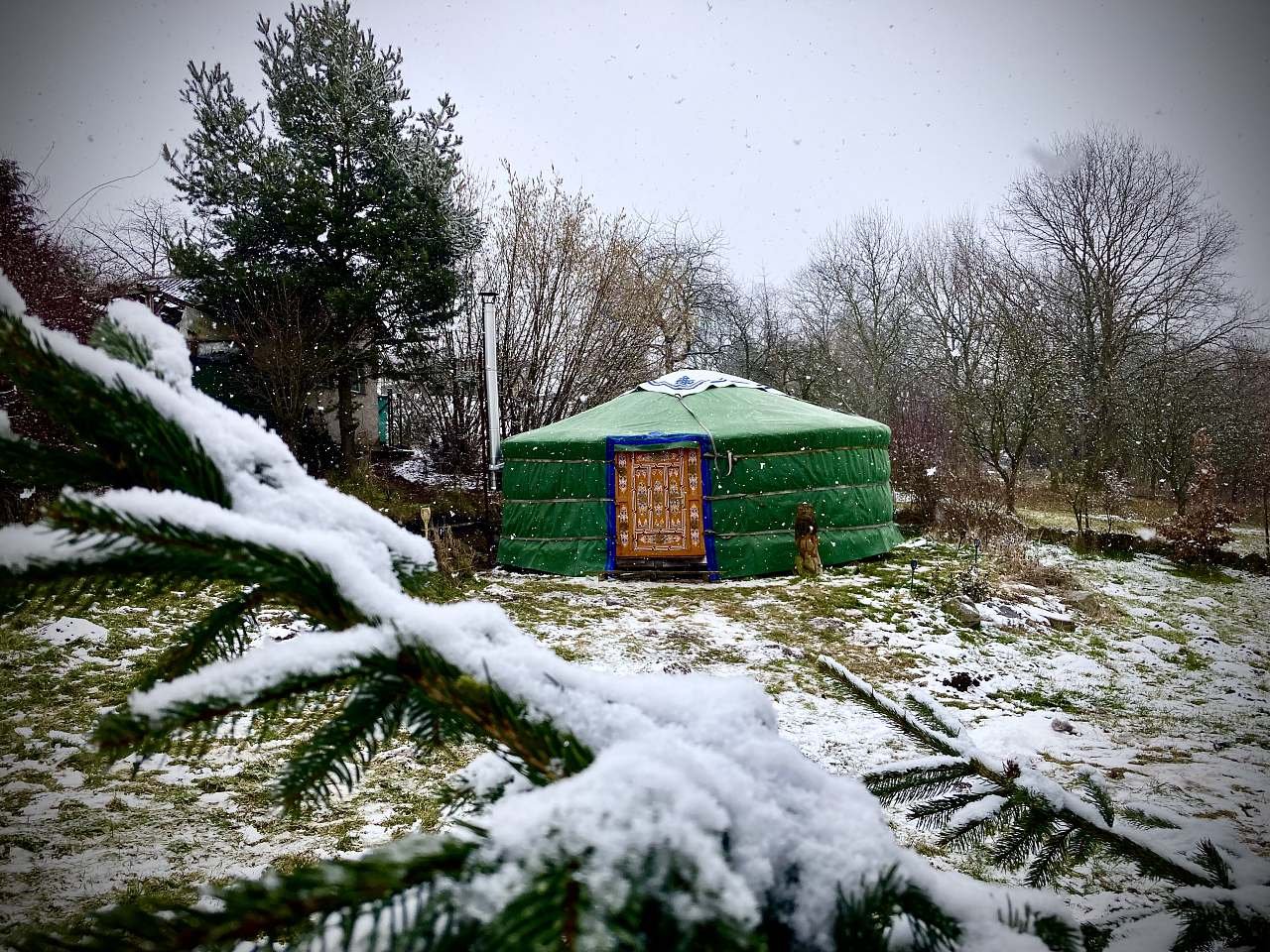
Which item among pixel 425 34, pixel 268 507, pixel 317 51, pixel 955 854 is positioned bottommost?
pixel 955 854

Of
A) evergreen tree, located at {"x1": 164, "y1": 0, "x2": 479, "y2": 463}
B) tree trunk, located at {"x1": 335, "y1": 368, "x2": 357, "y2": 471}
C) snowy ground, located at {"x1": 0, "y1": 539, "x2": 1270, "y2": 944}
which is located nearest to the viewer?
snowy ground, located at {"x1": 0, "y1": 539, "x2": 1270, "y2": 944}

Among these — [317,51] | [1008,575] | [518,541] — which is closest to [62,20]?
[317,51]

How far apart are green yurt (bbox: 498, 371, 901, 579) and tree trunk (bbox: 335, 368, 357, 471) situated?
4.43 m

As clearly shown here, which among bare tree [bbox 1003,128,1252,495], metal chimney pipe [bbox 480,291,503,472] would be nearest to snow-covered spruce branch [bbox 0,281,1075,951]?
metal chimney pipe [bbox 480,291,503,472]

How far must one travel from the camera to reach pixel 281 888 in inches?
9.7

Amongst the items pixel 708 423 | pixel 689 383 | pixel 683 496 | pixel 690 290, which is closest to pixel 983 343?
pixel 690 290

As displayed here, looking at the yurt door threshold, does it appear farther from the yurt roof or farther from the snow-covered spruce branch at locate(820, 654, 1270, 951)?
the snow-covered spruce branch at locate(820, 654, 1270, 951)

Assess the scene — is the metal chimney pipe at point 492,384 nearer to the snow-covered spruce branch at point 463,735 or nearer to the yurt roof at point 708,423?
the yurt roof at point 708,423

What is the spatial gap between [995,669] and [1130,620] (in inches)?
91.5

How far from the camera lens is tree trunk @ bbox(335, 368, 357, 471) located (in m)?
10.8

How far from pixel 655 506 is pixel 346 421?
6.68m

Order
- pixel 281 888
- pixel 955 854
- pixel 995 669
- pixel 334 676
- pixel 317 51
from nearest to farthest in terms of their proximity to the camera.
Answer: pixel 281 888, pixel 334 676, pixel 955 854, pixel 995 669, pixel 317 51

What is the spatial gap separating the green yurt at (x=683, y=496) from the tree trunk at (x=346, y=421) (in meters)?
4.43

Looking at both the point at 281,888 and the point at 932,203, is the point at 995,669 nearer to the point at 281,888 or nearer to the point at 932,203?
the point at 281,888
